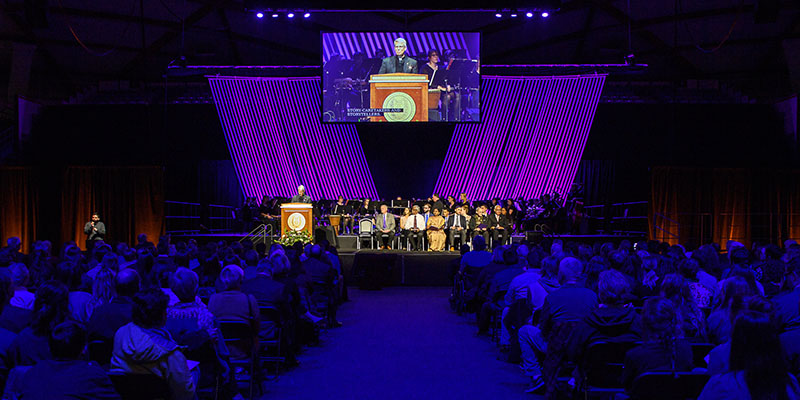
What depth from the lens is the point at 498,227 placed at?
15.7 meters

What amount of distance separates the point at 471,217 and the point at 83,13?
11.2m

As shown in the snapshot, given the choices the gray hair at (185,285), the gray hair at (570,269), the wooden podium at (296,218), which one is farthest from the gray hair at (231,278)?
the wooden podium at (296,218)

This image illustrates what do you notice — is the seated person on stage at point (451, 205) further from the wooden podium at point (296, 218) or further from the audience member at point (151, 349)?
the audience member at point (151, 349)

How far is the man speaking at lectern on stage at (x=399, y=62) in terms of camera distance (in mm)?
16594

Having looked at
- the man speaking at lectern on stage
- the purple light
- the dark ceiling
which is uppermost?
the dark ceiling

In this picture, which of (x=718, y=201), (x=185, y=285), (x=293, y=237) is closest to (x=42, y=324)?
(x=185, y=285)

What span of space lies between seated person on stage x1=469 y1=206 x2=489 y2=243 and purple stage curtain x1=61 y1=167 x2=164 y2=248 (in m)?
7.05

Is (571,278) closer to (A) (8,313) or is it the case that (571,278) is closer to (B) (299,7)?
(A) (8,313)

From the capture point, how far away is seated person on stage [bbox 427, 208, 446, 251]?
1538 centimetres

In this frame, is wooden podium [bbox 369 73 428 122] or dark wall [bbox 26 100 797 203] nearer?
wooden podium [bbox 369 73 428 122]

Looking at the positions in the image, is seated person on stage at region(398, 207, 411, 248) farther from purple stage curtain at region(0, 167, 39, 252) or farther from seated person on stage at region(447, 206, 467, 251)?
purple stage curtain at region(0, 167, 39, 252)

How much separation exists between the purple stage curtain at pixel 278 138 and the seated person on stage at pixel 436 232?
4.66 m

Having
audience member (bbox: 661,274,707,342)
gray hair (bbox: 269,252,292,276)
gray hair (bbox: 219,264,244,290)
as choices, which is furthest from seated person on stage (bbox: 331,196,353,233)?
audience member (bbox: 661,274,707,342)

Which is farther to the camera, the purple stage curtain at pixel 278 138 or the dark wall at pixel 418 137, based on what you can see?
the dark wall at pixel 418 137
